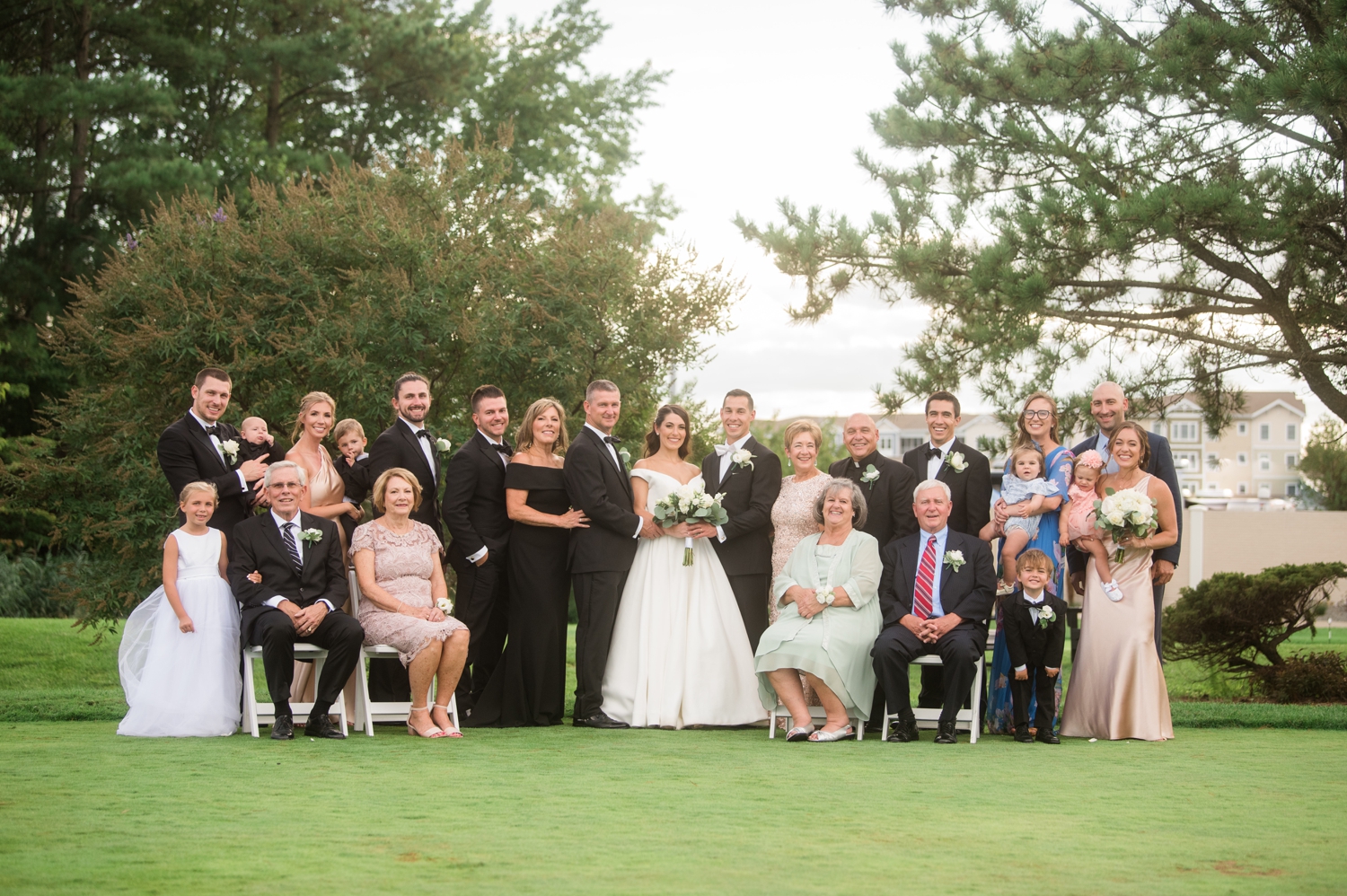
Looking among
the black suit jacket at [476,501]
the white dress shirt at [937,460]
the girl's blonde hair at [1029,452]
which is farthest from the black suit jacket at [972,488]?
the black suit jacket at [476,501]

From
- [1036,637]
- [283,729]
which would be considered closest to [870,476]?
[1036,637]

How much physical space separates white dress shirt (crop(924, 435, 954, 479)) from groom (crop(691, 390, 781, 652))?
93 cm

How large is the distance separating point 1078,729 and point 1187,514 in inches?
808

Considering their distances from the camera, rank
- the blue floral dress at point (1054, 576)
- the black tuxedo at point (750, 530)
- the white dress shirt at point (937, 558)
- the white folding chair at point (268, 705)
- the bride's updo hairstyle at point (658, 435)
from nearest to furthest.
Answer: the white folding chair at point (268, 705) → the white dress shirt at point (937, 558) → the blue floral dress at point (1054, 576) → the black tuxedo at point (750, 530) → the bride's updo hairstyle at point (658, 435)

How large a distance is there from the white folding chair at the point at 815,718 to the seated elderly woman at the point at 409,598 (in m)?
1.80

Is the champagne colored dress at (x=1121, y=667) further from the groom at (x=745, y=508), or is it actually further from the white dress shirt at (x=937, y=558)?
the groom at (x=745, y=508)

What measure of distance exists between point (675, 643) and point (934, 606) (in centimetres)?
158

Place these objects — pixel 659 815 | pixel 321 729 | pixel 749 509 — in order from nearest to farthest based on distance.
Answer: pixel 659 815 → pixel 321 729 → pixel 749 509

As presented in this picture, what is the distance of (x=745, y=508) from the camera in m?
8.34

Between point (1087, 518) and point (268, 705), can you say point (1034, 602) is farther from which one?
point (268, 705)

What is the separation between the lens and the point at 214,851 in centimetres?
425

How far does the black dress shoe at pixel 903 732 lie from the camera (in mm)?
7590

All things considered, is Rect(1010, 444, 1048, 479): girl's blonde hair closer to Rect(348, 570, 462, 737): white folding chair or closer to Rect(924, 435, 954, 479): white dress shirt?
Rect(924, 435, 954, 479): white dress shirt

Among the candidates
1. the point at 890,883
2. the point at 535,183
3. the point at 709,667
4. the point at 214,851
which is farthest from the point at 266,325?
the point at 535,183
